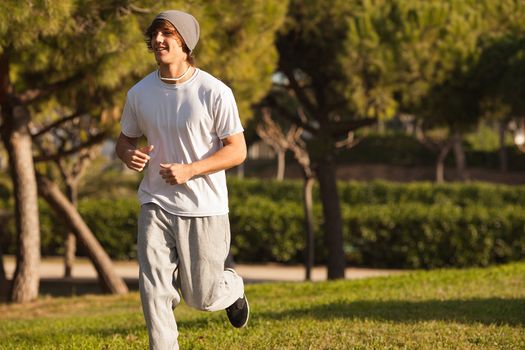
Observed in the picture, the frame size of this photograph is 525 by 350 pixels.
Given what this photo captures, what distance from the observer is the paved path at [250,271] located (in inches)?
698

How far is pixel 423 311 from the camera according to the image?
690 centimetres

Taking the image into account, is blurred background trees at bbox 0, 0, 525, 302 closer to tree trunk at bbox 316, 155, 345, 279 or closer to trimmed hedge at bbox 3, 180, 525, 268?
tree trunk at bbox 316, 155, 345, 279

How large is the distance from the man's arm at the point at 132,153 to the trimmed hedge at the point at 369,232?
15.0 meters

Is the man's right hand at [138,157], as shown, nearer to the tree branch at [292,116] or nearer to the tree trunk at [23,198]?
the tree trunk at [23,198]

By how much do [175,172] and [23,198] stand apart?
318 inches

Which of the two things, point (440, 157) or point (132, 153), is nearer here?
point (132, 153)

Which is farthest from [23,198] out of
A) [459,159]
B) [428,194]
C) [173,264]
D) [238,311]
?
[459,159]

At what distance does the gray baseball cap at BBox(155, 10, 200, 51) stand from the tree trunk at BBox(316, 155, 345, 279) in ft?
37.5

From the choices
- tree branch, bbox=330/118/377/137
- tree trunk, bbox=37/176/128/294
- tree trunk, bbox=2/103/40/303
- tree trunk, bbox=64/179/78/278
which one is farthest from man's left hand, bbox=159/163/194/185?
tree trunk, bbox=64/179/78/278

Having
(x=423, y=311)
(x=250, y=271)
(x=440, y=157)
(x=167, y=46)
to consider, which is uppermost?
(x=167, y=46)

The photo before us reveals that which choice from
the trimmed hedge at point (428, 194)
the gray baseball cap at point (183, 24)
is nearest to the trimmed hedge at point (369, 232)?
the trimmed hedge at point (428, 194)

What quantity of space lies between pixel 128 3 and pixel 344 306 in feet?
12.5

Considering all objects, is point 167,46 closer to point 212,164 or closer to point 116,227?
point 212,164

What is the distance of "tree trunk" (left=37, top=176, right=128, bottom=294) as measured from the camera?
1318 centimetres
